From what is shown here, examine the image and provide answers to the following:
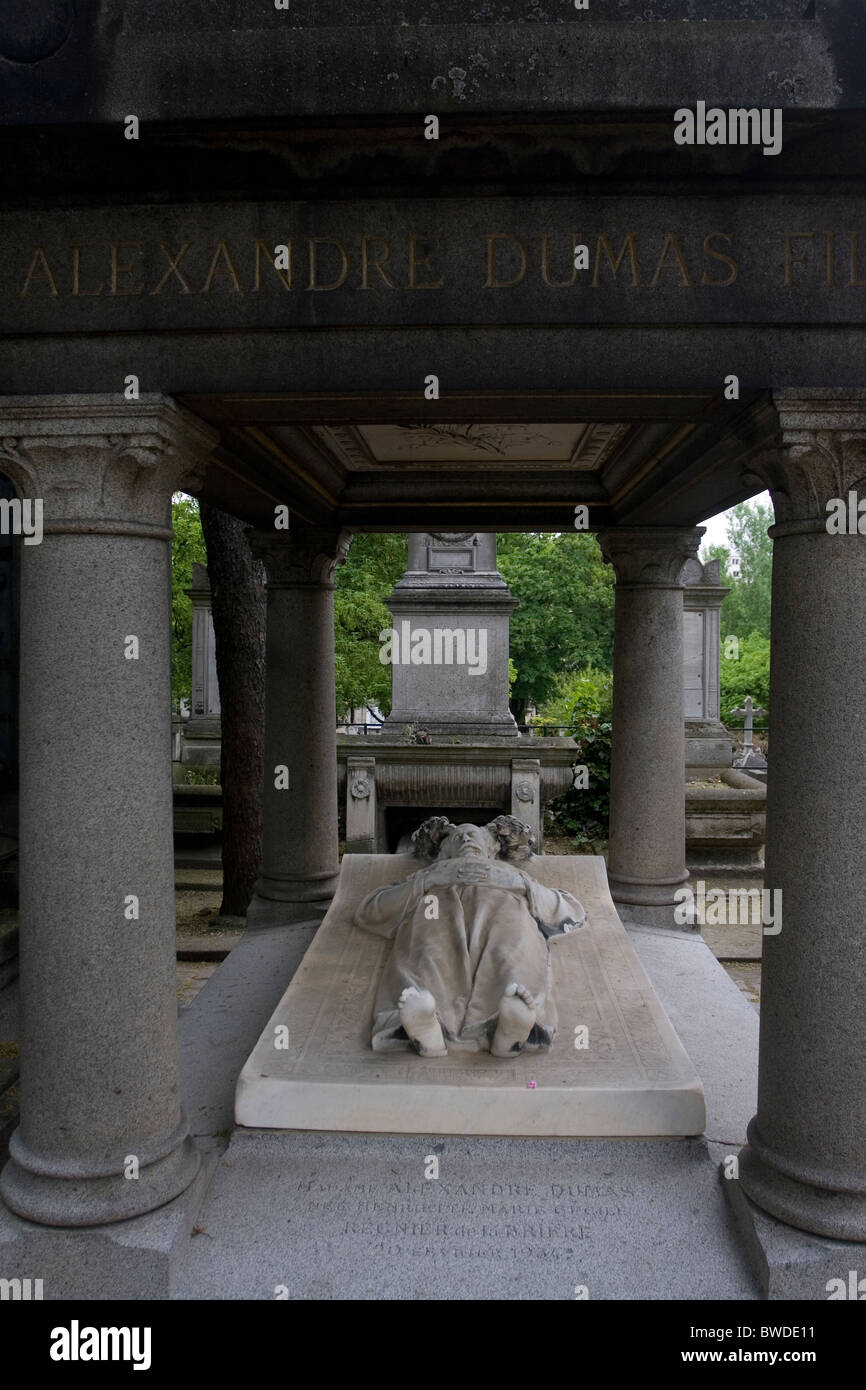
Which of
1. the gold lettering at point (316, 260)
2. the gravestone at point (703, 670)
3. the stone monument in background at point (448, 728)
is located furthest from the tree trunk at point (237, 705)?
the gravestone at point (703, 670)

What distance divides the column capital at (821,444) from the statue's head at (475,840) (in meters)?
3.34

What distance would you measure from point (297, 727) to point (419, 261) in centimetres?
486

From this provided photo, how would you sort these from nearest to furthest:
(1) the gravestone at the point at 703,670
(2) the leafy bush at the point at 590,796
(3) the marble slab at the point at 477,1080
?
1. (3) the marble slab at the point at 477,1080
2. (2) the leafy bush at the point at 590,796
3. (1) the gravestone at the point at 703,670

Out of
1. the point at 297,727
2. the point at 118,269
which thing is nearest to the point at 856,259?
the point at 118,269

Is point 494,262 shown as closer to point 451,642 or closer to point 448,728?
point 448,728

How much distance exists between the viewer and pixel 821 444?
396 centimetres

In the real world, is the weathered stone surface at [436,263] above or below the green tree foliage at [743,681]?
above

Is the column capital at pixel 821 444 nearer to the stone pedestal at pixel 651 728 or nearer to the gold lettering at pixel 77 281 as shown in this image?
the gold lettering at pixel 77 281

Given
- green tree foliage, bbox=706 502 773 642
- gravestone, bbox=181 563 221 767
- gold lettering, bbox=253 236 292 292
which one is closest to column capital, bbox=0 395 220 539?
gold lettering, bbox=253 236 292 292

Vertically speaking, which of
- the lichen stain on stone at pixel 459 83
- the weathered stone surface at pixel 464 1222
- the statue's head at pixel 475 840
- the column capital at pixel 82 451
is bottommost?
the weathered stone surface at pixel 464 1222

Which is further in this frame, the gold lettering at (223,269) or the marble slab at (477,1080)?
the marble slab at (477,1080)

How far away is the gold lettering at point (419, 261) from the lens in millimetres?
4023

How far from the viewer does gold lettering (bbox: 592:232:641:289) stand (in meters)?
3.99
